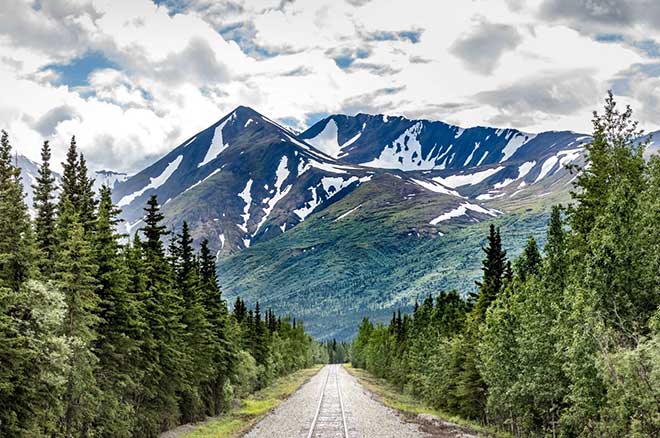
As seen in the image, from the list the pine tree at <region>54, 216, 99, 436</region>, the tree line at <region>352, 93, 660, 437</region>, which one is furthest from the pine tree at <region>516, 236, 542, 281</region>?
the pine tree at <region>54, 216, 99, 436</region>

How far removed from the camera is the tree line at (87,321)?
21.5 metres

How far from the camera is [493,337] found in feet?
132

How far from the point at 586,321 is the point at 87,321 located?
19885 millimetres

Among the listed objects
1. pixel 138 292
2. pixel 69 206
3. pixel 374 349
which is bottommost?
pixel 374 349

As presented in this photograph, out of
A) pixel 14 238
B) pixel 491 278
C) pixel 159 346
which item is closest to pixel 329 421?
pixel 159 346

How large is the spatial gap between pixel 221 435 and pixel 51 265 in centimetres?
1274

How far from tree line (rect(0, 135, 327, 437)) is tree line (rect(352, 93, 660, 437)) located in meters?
18.6

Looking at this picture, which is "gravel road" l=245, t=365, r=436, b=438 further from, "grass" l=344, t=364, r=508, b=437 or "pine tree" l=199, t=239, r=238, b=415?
"pine tree" l=199, t=239, r=238, b=415

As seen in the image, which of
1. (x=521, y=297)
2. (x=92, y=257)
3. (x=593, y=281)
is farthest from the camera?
(x=521, y=297)

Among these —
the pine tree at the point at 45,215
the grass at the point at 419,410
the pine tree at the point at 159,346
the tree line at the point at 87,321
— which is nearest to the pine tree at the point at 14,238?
the tree line at the point at 87,321

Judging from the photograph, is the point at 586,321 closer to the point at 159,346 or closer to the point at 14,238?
the point at 14,238

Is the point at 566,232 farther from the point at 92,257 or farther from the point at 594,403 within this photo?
the point at 92,257

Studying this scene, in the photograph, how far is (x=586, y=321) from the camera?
23.9 meters

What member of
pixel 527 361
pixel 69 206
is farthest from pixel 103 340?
pixel 527 361
